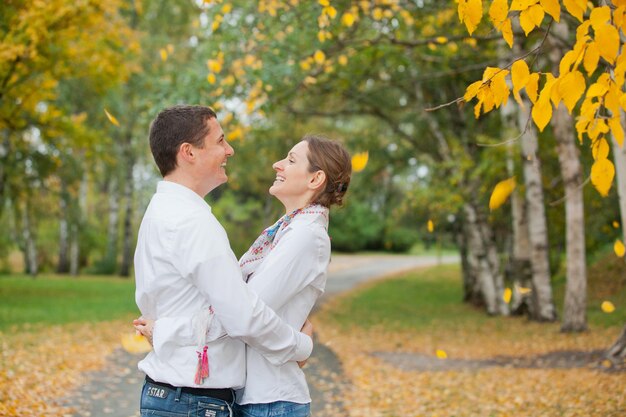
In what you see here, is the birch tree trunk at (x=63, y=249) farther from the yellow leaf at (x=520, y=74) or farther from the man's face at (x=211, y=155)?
the yellow leaf at (x=520, y=74)

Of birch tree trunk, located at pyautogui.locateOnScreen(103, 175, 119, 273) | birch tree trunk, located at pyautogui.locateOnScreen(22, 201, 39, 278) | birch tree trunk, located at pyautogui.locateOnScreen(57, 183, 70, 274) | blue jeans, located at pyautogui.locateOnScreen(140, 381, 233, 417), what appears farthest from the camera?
birch tree trunk, located at pyautogui.locateOnScreen(57, 183, 70, 274)

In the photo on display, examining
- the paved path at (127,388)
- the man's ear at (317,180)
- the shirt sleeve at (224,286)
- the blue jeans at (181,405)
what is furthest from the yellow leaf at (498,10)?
the paved path at (127,388)

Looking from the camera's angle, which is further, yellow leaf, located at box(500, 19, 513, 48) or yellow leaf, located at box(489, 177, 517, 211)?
yellow leaf, located at box(489, 177, 517, 211)

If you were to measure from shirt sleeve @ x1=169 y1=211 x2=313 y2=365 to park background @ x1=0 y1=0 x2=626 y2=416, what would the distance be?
1.48 meters

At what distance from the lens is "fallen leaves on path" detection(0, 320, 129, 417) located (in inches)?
286

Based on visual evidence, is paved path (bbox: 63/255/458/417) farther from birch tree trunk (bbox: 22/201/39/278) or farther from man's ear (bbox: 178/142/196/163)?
birch tree trunk (bbox: 22/201/39/278)

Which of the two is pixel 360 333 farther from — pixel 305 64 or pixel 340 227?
pixel 340 227

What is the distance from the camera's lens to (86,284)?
26328mm

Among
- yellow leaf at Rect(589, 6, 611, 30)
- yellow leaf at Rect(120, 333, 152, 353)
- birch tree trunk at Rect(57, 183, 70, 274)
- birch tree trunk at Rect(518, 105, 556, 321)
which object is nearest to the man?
yellow leaf at Rect(120, 333, 152, 353)

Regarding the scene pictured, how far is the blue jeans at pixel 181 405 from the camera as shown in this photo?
102 inches

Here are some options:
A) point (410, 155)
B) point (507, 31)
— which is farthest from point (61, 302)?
point (507, 31)

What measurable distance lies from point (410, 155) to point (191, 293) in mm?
18337

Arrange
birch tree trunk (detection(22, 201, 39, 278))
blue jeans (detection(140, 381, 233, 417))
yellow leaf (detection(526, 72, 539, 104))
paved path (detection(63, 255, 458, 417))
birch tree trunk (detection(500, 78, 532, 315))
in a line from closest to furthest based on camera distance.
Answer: blue jeans (detection(140, 381, 233, 417)) → yellow leaf (detection(526, 72, 539, 104)) → paved path (detection(63, 255, 458, 417)) → birch tree trunk (detection(500, 78, 532, 315)) → birch tree trunk (detection(22, 201, 39, 278))

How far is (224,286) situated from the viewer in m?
2.45
